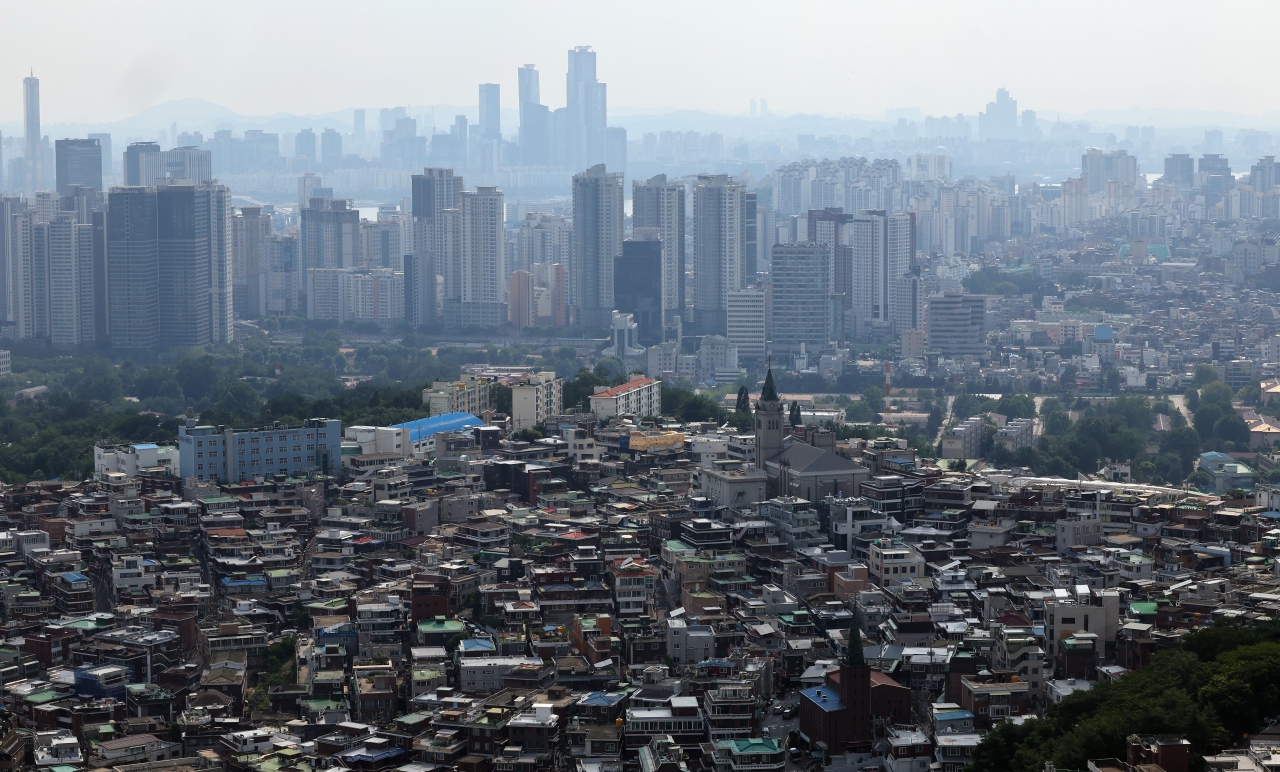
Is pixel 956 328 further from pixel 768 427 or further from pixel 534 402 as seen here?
pixel 768 427

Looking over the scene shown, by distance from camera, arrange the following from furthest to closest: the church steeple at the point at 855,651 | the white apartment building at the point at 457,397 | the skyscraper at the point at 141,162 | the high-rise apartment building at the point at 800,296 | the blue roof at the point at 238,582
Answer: the skyscraper at the point at 141,162, the high-rise apartment building at the point at 800,296, the white apartment building at the point at 457,397, the blue roof at the point at 238,582, the church steeple at the point at 855,651

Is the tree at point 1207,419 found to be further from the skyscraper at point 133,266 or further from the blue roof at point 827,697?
the skyscraper at point 133,266

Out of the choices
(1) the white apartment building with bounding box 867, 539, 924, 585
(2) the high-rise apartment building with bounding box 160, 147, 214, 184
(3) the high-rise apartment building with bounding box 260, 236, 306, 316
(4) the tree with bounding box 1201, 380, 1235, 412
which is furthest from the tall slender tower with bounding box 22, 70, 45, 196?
(1) the white apartment building with bounding box 867, 539, 924, 585

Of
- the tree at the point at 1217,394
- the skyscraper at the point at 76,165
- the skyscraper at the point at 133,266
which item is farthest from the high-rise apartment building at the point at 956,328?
the skyscraper at the point at 76,165

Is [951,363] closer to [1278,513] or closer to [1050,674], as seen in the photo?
[1278,513]

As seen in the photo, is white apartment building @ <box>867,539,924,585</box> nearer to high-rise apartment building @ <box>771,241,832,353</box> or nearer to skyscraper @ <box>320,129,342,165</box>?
high-rise apartment building @ <box>771,241,832,353</box>

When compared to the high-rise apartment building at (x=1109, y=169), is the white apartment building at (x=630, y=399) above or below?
below
